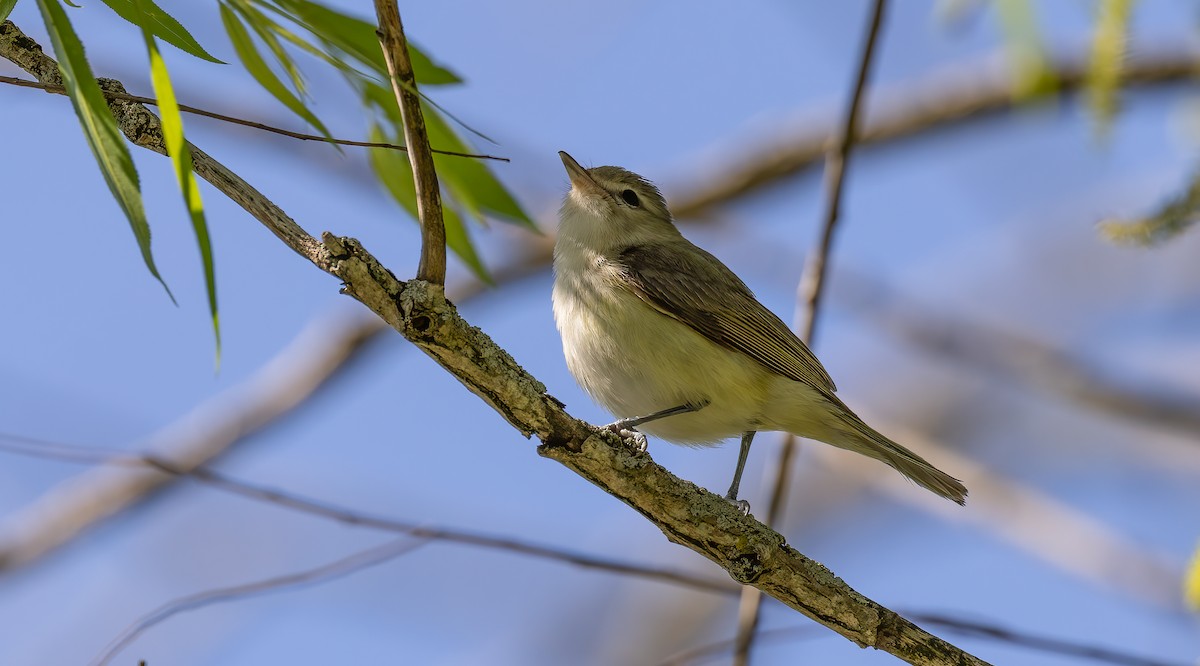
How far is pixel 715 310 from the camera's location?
447cm

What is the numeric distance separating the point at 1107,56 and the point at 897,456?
1709 mm

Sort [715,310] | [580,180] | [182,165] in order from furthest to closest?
[580,180]
[715,310]
[182,165]

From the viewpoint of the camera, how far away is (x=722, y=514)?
2986mm

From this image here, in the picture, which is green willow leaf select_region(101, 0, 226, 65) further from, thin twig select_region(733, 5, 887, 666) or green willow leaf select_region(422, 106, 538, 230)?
thin twig select_region(733, 5, 887, 666)

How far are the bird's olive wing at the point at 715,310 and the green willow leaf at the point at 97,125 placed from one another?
2.58 m

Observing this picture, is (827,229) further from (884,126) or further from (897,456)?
(884,126)

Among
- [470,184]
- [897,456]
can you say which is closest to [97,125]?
[470,184]

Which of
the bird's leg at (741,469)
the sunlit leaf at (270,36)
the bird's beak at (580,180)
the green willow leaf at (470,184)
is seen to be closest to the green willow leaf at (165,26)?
the sunlit leaf at (270,36)

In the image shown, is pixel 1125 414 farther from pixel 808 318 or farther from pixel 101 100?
pixel 101 100

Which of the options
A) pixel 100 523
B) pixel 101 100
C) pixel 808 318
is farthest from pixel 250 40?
pixel 100 523

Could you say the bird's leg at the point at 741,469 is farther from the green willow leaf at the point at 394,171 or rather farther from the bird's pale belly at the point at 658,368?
the green willow leaf at the point at 394,171

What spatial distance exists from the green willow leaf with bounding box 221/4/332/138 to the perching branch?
0.25m

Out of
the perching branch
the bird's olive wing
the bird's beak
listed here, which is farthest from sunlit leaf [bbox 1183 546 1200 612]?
the bird's beak

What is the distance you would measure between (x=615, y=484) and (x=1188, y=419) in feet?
18.0
